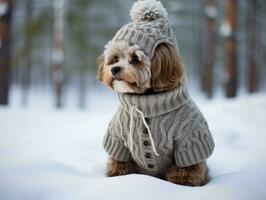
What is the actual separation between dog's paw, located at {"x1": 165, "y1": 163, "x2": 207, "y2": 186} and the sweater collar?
1.57 feet

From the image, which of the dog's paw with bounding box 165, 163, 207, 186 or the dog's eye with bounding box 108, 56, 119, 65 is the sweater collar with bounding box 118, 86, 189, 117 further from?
the dog's paw with bounding box 165, 163, 207, 186

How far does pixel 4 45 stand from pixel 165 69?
7.24 metres

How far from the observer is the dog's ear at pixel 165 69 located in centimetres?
266

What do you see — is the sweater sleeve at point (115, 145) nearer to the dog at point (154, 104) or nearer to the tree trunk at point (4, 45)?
the dog at point (154, 104)

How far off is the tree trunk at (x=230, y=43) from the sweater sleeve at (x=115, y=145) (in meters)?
7.78

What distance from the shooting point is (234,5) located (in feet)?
33.4

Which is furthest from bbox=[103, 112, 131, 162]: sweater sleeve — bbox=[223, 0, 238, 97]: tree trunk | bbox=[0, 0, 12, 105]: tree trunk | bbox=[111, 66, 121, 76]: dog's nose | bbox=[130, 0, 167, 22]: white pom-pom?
bbox=[223, 0, 238, 97]: tree trunk

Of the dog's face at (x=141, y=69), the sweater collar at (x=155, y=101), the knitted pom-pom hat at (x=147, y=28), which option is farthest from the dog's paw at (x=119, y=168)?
the knitted pom-pom hat at (x=147, y=28)

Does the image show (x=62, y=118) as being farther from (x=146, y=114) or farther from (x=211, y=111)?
(x=146, y=114)

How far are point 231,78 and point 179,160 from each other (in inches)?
322

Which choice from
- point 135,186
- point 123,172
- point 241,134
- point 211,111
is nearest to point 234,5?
point 211,111

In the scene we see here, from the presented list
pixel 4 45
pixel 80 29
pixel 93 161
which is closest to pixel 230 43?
pixel 4 45

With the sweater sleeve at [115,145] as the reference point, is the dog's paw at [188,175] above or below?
below

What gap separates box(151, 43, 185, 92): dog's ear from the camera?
2.66 m
